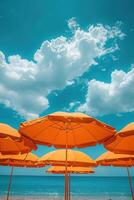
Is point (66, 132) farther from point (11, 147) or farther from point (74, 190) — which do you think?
point (74, 190)

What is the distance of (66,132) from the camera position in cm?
527

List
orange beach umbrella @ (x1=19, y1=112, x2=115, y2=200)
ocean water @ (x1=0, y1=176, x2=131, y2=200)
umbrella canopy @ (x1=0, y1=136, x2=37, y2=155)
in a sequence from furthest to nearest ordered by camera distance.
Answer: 1. ocean water @ (x1=0, y1=176, x2=131, y2=200)
2. umbrella canopy @ (x1=0, y1=136, x2=37, y2=155)
3. orange beach umbrella @ (x1=19, y1=112, x2=115, y2=200)

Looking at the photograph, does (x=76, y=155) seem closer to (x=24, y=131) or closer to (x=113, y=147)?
(x=113, y=147)

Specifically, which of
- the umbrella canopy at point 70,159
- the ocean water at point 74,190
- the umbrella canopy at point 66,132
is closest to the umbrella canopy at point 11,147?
the umbrella canopy at point 66,132

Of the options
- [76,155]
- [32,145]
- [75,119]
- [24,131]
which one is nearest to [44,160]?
[76,155]

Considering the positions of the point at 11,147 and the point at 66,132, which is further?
the point at 11,147

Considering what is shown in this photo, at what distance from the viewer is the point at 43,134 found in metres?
5.45

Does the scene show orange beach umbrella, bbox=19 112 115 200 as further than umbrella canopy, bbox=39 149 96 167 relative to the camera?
No

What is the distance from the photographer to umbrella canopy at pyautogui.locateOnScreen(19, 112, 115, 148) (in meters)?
4.90

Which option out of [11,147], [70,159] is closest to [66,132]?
[11,147]

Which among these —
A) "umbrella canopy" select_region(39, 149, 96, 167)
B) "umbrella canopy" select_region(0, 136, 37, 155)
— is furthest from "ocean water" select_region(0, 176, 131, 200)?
"umbrella canopy" select_region(0, 136, 37, 155)

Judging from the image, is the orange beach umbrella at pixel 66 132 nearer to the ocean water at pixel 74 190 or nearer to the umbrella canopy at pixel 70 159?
the umbrella canopy at pixel 70 159

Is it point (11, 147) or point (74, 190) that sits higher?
point (74, 190)

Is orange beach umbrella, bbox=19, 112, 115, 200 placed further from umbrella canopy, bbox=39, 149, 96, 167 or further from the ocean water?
the ocean water
